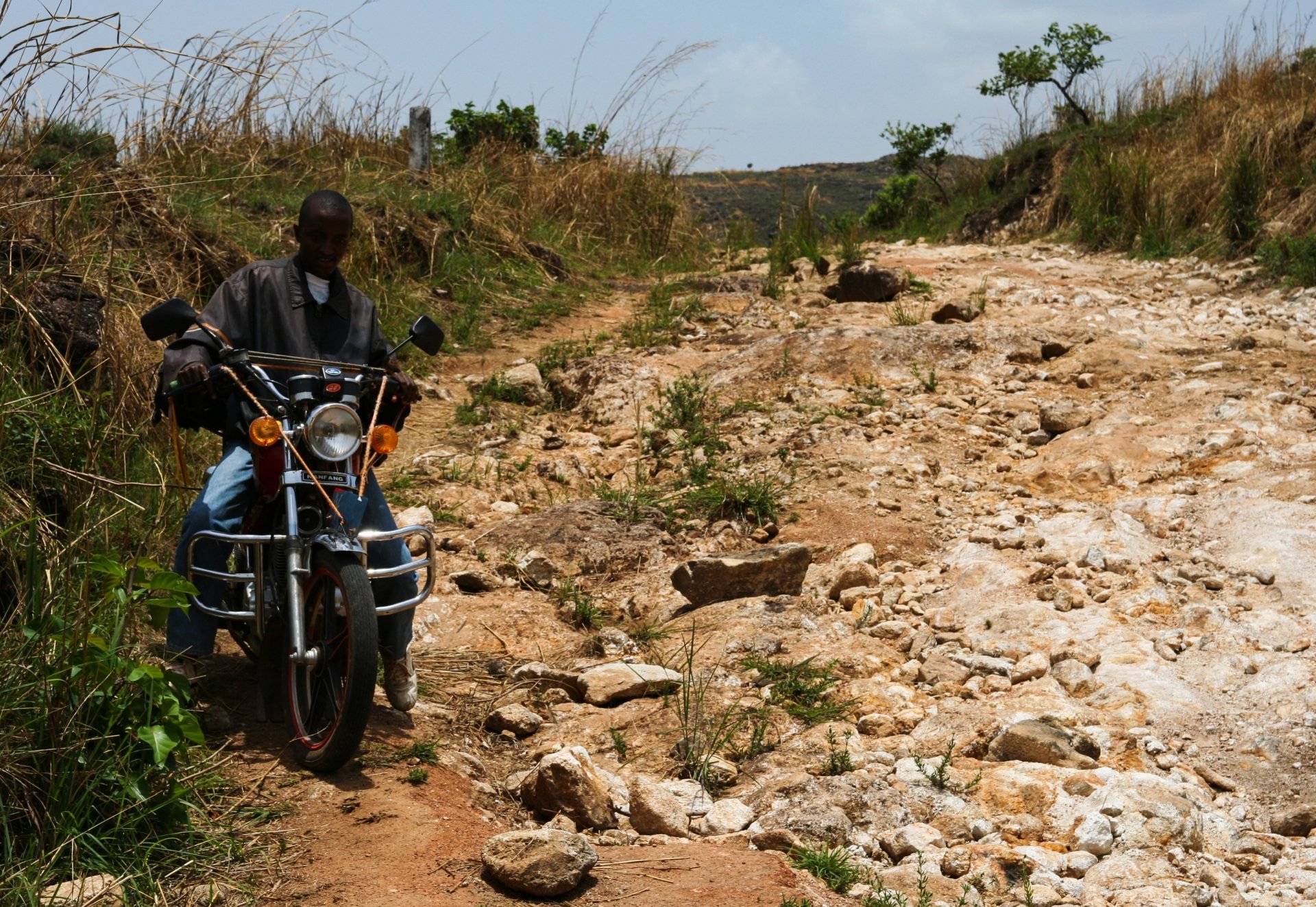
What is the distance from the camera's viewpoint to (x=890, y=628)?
4230 millimetres

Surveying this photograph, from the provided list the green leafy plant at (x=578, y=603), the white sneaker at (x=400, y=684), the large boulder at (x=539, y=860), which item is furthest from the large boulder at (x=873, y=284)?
the large boulder at (x=539, y=860)

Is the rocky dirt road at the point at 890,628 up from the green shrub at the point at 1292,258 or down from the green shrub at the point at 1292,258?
down

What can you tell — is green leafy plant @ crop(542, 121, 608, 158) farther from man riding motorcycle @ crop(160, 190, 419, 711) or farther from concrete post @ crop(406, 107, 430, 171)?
man riding motorcycle @ crop(160, 190, 419, 711)

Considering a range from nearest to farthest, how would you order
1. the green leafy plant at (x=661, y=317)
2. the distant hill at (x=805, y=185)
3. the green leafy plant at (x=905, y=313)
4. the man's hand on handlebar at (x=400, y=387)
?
the man's hand on handlebar at (x=400, y=387)
the green leafy plant at (x=905, y=313)
the green leafy plant at (x=661, y=317)
the distant hill at (x=805, y=185)

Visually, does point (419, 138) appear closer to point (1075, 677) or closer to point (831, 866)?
point (1075, 677)

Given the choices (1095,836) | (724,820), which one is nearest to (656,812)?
(724,820)

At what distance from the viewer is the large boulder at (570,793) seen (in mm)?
2998

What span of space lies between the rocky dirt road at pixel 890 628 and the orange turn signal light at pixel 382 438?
2.66ft

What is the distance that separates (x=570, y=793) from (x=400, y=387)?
1236 millimetres

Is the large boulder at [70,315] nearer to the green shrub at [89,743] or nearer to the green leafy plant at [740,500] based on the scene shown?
the green shrub at [89,743]

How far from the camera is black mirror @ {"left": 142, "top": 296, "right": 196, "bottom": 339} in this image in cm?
311

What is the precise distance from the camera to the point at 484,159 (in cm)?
1091

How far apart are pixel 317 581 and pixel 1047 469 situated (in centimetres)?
344

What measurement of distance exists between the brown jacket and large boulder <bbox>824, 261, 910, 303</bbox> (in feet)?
16.2
